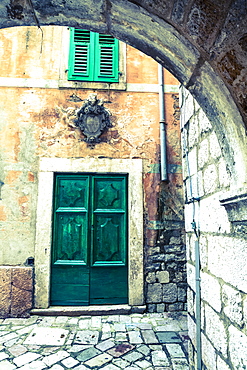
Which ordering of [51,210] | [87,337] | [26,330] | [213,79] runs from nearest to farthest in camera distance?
[213,79]
[87,337]
[26,330]
[51,210]

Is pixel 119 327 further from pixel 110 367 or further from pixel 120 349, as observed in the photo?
pixel 110 367

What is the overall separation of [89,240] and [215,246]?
2.85m

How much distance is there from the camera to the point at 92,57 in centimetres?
468

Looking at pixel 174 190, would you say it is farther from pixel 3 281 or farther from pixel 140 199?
pixel 3 281

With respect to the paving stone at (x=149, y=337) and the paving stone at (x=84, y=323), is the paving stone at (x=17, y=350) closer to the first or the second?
the paving stone at (x=84, y=323)

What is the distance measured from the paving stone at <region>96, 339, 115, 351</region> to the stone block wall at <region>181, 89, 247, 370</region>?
1130 millimetres

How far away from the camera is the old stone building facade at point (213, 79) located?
1060mm

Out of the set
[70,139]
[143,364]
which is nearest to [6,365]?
[143,364]

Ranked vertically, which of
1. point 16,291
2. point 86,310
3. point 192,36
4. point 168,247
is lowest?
point 86,310

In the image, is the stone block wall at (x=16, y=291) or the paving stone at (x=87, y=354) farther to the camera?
the stone block wall at (x=16, y=291)

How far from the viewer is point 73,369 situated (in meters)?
2.62

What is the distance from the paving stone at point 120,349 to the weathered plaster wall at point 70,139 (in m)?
1.13

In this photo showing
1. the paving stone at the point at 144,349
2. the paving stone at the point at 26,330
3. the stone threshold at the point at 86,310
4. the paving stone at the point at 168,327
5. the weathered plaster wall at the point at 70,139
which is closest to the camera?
the paving stone at the point at 144,349

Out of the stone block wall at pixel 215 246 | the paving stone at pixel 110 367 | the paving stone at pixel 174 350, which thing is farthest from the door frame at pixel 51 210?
the stone block wall at pixel 215 246
